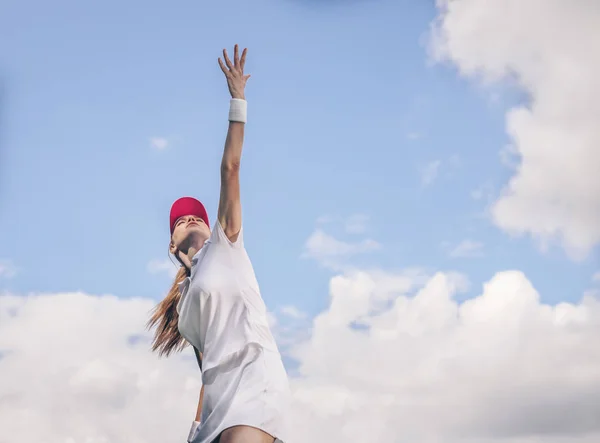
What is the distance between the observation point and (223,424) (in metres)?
5.39

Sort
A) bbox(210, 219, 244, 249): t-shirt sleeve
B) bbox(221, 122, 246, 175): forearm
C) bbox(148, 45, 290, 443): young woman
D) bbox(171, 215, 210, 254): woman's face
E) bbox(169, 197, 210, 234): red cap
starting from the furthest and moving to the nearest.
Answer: bbox(169, 197, 210, 234): red cap
bbox(171, 215, 210, 254): woman's face
bbox(210, 219, 244, 249): t-shirt sleeve
bbox(221, 122, 246, 175): forearm
bbox(148, 45, 290, 443): young woman

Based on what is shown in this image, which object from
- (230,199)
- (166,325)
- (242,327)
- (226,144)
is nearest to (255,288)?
(242,327)

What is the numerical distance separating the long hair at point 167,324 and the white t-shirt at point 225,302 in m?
1.37

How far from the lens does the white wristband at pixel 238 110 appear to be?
5801mm

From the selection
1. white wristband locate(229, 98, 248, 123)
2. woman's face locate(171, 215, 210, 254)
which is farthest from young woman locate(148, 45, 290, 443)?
woman's face locate(171, 215, 210, 254)

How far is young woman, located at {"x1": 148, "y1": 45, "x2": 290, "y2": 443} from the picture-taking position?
540cm

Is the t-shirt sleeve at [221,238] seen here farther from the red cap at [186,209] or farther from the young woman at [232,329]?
the red cap at [186,209]

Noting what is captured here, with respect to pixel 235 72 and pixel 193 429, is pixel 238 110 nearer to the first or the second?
pixel 235 72

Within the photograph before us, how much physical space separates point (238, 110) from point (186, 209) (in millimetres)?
1374

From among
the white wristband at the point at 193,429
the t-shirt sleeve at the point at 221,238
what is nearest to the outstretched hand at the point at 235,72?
the t-shirt sleeve at the point at 221,238

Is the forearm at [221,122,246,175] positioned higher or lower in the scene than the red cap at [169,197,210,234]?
lower

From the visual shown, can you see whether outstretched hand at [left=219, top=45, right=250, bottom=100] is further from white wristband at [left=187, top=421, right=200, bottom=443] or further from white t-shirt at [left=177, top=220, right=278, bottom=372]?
white wristband at [left=187, top=421, right=200, bottom=443]

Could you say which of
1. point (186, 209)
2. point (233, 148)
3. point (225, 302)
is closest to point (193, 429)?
point (225, 302)

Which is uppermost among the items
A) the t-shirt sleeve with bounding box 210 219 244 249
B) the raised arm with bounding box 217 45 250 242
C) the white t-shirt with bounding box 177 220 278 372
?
the raised arm with bounding box 217 45 250 242
